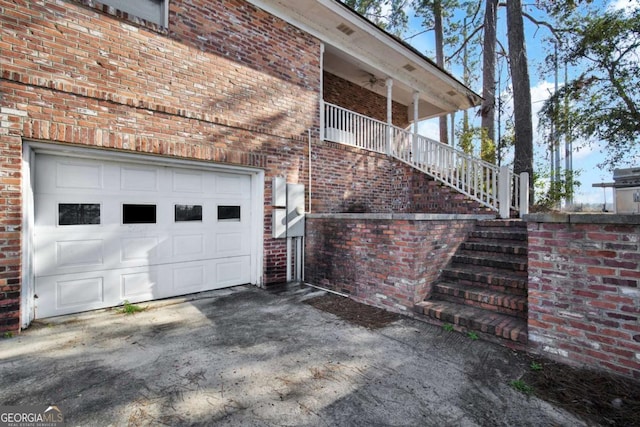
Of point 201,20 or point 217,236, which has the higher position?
point 201,20

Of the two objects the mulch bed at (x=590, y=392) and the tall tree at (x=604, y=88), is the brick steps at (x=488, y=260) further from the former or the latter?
the tall tree at (x=604, y=88)

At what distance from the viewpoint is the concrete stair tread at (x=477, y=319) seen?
9.80 feet

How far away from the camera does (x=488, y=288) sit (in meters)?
3.76

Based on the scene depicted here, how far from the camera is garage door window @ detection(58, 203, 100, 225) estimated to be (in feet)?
12.2

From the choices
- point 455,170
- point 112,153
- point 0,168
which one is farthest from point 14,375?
point 455,170

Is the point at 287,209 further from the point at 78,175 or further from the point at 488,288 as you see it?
the point at 488,288

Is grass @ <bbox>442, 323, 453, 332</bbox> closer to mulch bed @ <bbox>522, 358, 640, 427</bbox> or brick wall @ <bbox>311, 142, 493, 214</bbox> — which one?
mulch bed @ <bbox>522, 358, 640, 427</bbox>

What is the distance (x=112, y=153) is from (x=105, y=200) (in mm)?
641

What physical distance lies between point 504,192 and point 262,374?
18.8ft

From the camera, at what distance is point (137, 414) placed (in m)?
1.97

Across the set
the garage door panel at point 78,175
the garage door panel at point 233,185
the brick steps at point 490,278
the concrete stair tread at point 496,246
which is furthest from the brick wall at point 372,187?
the garage door panel at point 78,175

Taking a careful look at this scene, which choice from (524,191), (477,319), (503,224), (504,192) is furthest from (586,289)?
(524,191)

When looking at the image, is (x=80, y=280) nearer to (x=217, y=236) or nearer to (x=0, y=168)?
(x=0, y=168)

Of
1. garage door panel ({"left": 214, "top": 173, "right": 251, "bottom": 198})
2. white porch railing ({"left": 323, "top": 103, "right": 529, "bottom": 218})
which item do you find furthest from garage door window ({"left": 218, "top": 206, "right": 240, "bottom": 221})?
white porch railing ({"left": 323, "top": 103, "right": 529, "bottom": 218})
